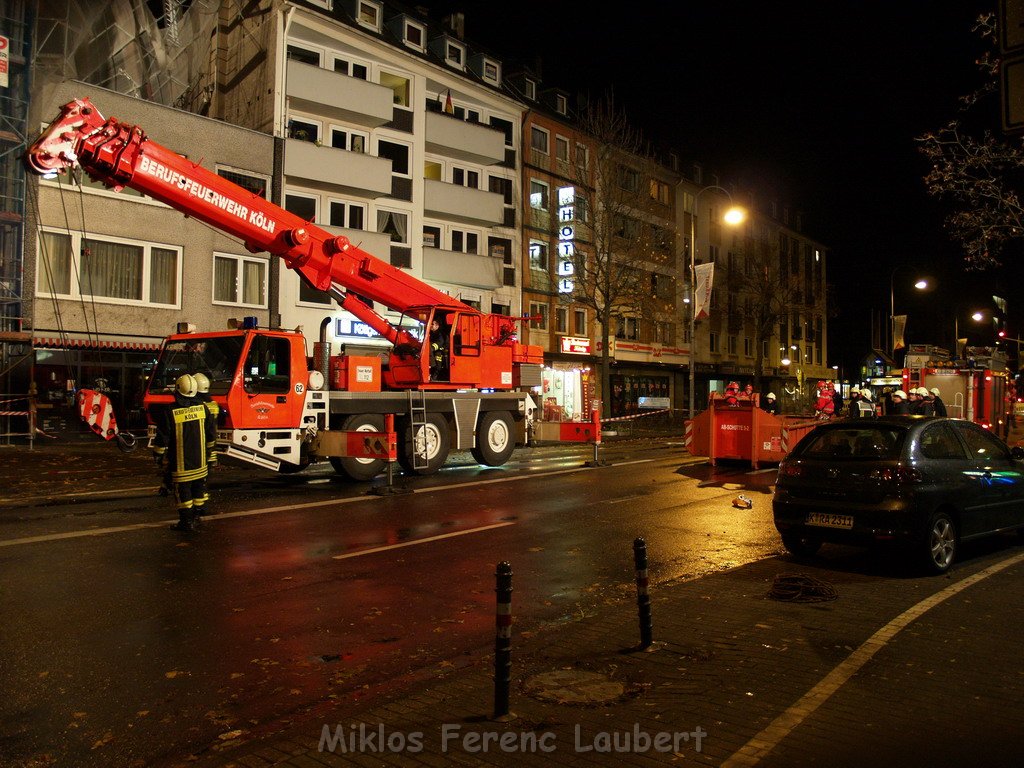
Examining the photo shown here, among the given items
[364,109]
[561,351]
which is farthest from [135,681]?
[561,351]

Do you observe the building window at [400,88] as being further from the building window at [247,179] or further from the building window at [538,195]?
the building window at [538,195]

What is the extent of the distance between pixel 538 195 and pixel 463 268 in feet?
24.3

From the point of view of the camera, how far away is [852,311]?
74.9 m

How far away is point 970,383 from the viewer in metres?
22.3

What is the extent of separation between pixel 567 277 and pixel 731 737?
3187cm

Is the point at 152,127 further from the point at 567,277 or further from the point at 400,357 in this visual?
the point at 567,277

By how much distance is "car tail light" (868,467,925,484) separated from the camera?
7480 mm

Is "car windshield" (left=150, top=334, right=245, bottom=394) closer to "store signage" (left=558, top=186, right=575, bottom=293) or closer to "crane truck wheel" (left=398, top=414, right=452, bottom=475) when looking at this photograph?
"crane truck wheel" (left=398, top=414, right=452, bottom=475)

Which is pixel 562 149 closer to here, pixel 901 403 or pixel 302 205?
pixel 302 205

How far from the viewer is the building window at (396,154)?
31984 mm

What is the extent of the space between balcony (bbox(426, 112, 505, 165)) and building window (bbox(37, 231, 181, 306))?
12662 millimetres

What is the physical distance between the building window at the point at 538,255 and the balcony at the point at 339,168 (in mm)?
9341

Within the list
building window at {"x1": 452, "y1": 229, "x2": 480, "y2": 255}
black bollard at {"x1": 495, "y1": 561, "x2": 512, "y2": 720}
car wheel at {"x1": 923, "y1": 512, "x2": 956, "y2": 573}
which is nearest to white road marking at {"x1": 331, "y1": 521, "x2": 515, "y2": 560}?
black bollard at {"x1": 495, "y1": 561, "x2": 512, "y2": 720}

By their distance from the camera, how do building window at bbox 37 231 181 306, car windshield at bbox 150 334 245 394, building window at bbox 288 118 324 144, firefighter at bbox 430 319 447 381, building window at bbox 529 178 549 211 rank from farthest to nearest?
building window at bbox 529 178 549 211 → building window at bbox 288 118 324 144 → building window at bbox 37 231 181 306 → firefighter at bbox 430 319 447 381 → car windshield at bbox 150 334 245 394
